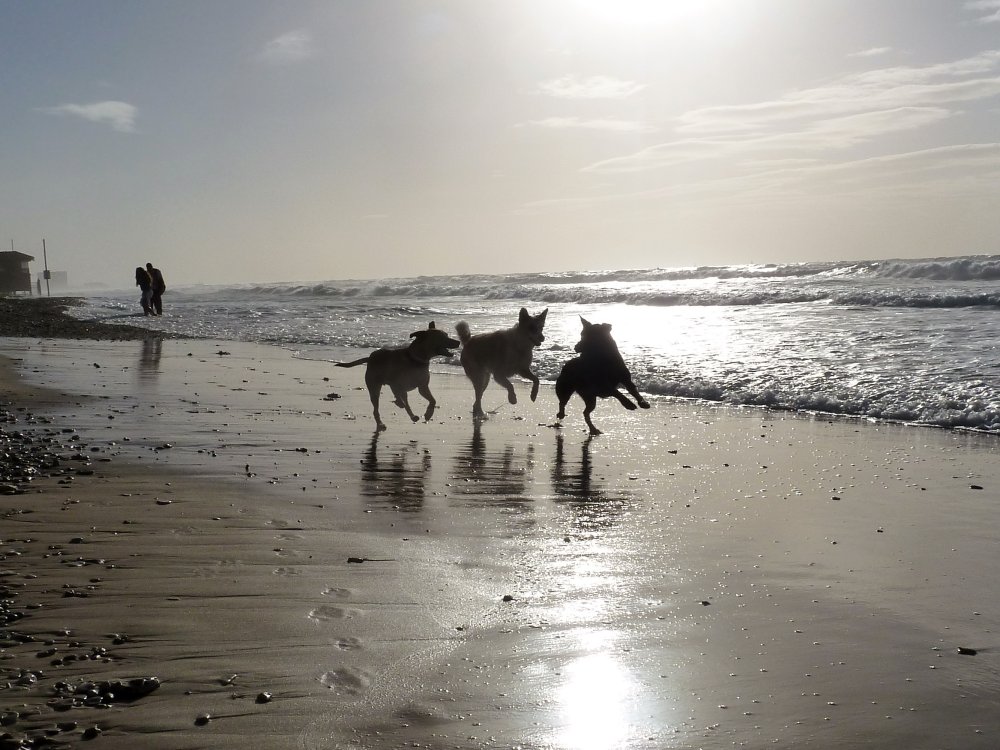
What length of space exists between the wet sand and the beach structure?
63.8 m

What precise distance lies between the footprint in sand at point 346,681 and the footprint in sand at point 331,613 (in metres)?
0.52

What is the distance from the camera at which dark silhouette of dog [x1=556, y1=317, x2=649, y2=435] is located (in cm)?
948

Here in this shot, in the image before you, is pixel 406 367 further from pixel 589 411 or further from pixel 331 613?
pixel 331 613

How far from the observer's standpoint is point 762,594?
4.26 metres

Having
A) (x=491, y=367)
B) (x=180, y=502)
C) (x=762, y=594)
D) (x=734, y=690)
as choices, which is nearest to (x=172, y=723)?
(x=734, y=690)

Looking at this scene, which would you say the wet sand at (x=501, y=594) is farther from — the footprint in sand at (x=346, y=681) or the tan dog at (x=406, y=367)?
the tan dog at (x=406, y=367)

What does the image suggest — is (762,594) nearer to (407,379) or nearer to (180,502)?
(180,502)

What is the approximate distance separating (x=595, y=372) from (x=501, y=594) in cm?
548

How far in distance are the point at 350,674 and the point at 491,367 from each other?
7.51 metres

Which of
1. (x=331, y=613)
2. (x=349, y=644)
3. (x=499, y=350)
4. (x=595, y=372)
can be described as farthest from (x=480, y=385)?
(x=349, y=644)

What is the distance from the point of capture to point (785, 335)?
1630 centimetres

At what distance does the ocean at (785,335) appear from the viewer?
424 inches

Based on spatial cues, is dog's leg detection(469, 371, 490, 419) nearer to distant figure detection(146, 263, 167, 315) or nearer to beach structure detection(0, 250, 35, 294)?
distant figure detection(146, 263, 167, 315)

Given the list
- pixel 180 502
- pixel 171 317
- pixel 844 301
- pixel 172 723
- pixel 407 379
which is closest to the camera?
pixel 172 723
